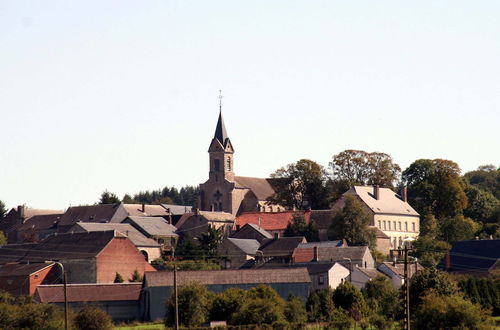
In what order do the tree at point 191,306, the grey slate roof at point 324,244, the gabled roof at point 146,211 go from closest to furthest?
the tree at point 191,306 → the grey slate roof at point 324,244 → the gabled roof at point 146,211

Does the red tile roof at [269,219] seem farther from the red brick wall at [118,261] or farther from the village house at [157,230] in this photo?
the red brick wall at [118,261]

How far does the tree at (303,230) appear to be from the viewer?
5084 inches

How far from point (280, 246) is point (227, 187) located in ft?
118

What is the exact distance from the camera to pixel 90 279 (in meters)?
106

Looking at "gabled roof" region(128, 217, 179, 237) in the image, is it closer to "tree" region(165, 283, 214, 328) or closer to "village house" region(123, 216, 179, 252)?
"village house" region(123, 216, 179, 252)

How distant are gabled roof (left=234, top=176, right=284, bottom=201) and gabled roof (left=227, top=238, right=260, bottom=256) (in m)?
29.6

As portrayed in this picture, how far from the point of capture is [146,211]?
6043 inches

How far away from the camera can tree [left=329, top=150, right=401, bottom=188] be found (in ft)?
486

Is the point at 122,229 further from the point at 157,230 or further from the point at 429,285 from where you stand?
the point at 429,285

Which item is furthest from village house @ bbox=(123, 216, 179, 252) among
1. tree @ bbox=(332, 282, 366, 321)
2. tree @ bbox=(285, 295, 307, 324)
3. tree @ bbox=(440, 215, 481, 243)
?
tree @ bbox=(285, 295, 307, 324)

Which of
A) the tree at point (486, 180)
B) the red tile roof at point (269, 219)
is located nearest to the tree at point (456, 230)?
the red tile roof at point (269, 219)

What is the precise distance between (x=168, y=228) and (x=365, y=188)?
22.9 m

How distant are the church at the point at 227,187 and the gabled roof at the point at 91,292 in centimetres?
5460

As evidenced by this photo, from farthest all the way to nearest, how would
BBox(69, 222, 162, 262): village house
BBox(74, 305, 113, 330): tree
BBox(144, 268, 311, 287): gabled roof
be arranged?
BBox(69, 222, 162, 262): village house
BBox(144, 268, 311, 287): gabled roof
BBox(74, 305, 113, 330): tree
